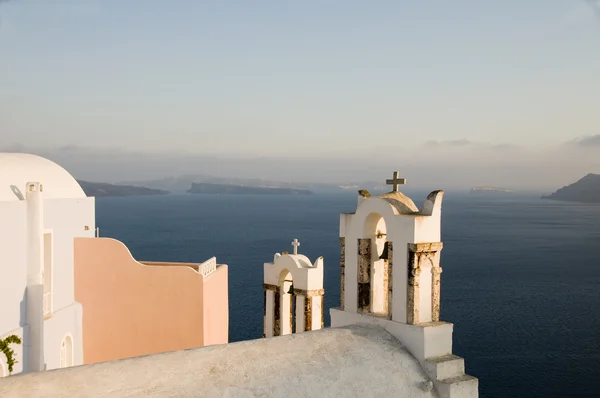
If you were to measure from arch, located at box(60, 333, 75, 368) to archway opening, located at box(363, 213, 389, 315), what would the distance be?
31.0 feet

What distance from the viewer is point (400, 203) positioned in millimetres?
10195

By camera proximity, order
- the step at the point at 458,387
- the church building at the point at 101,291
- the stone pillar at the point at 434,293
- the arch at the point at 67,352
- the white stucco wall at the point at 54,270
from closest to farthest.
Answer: the step at the point at 458,387 < the stone pillar at the point at 434,293 < the white stucco wall at the point at 54,270 < the church building at the point at 101,291 < the arch at the point at 67,352

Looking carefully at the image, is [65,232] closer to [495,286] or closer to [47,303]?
[47,303]

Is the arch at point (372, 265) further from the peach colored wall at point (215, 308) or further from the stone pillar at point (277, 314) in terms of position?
the peach colored wall at point (215, 308)

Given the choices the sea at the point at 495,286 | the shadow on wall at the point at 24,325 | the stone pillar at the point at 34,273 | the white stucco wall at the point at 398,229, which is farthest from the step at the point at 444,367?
the sea at the point at 495,286

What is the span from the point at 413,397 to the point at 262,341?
7.43 feet

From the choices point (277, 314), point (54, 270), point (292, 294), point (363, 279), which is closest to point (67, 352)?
point (54, 270)

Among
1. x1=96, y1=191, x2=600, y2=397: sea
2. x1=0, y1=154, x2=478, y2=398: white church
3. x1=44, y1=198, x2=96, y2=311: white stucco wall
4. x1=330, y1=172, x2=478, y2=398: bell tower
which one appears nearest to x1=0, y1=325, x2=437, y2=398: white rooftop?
x1=0, y1=154, x2=478, y2=398: white church

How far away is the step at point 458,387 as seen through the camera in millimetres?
9039

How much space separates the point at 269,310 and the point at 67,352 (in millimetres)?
6372

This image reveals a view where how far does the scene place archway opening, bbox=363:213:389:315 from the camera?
35.0ft

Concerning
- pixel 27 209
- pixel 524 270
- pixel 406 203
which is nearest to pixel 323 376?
pixel 406 203

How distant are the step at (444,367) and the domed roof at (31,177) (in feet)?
32.8

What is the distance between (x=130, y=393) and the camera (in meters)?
7.05
